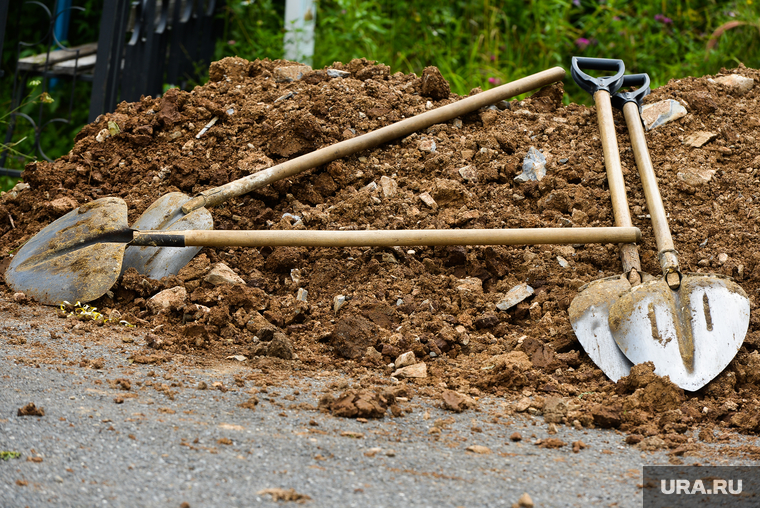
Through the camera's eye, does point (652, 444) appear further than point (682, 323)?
No

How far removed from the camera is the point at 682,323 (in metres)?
2.37

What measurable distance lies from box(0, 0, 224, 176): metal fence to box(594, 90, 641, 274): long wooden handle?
331cm

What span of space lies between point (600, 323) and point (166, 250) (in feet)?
6.17

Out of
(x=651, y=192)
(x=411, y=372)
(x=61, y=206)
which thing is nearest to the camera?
(x=411, y=372)

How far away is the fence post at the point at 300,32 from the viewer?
17.8 feet

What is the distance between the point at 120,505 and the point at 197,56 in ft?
16.4

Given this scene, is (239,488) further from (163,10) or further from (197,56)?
(197,56)

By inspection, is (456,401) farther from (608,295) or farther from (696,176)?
(696,176)

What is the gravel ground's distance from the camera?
1.51m

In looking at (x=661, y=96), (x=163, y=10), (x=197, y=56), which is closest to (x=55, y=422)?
(x=661, y=96)

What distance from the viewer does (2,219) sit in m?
3.30

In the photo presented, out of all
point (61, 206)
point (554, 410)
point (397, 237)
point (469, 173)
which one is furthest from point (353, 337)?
point (61, 206)

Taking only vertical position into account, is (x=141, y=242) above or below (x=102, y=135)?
below

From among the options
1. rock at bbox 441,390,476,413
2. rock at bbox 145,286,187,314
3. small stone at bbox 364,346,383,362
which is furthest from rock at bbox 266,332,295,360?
rock at bbox 441,390,476,413
